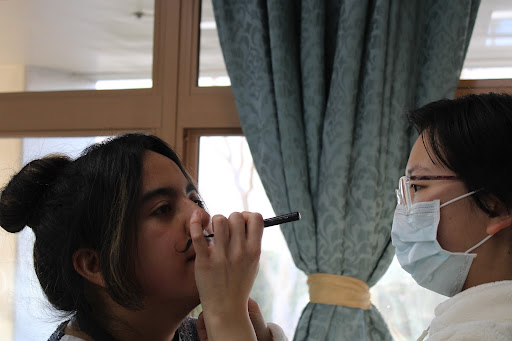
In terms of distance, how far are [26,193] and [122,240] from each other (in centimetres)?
28

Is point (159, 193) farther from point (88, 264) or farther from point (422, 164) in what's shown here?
point (422, 164)

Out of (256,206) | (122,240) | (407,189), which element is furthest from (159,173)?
(256,206)

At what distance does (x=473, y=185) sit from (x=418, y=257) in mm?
208

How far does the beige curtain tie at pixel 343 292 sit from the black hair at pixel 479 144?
0.93m

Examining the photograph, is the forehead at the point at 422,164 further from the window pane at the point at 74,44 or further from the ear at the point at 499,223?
the window pane at the point at 74,44

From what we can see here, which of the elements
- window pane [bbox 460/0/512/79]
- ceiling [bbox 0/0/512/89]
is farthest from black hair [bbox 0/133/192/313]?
window pane [bbox 460/0/512/79]

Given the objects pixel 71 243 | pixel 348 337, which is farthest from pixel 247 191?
pixel 71 243

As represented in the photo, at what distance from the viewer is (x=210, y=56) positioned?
2500 millimetres

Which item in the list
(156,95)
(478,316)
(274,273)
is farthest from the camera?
(156,95)

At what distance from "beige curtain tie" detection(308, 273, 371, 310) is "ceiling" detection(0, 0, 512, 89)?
3.27 feet

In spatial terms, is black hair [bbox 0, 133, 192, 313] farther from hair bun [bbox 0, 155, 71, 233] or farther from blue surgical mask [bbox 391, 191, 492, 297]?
blue surgical mask [bbox 391, 191, 492, 297]

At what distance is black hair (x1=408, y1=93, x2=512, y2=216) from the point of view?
1142 millimetres

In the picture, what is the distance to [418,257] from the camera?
129 cm

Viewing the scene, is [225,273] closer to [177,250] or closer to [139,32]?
[177,250]
